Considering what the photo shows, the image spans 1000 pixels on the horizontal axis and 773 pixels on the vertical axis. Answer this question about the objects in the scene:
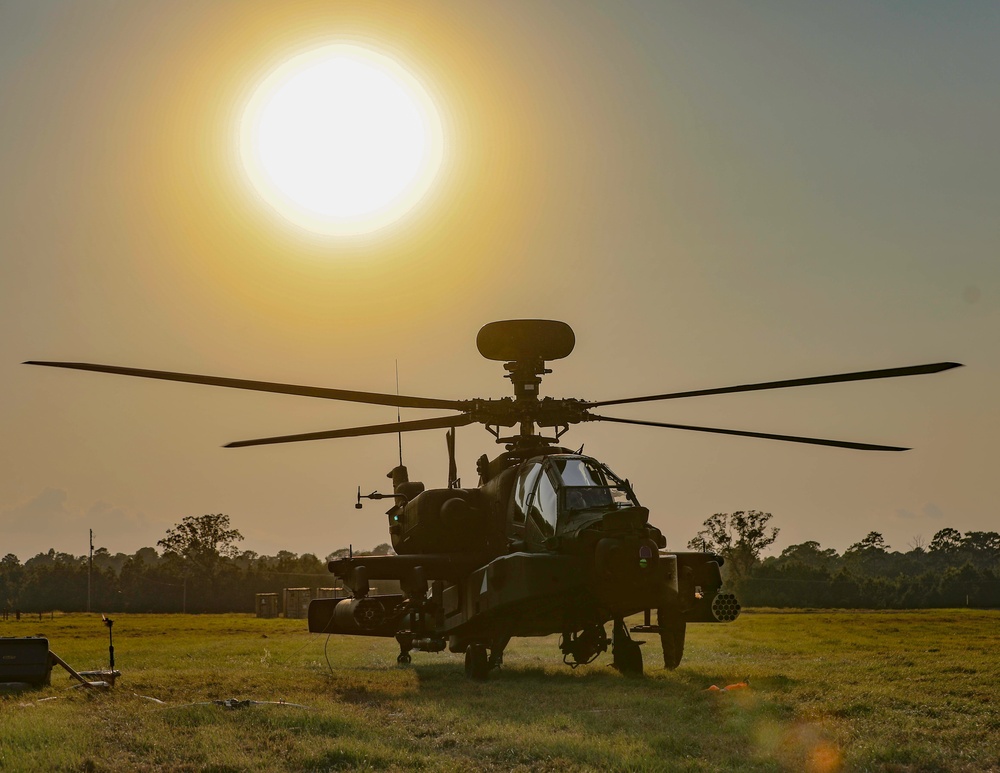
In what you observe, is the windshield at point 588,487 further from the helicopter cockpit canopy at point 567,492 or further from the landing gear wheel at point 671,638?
the landing gear wheel at point 671,638

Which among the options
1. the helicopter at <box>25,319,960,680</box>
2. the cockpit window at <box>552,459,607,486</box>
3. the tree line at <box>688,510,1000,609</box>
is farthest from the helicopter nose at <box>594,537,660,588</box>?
the tree line at <box>688,510,1000,609</box>

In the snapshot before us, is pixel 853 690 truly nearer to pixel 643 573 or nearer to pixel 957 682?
pixel 957 682

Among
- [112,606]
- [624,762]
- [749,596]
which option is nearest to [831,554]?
[749,596]

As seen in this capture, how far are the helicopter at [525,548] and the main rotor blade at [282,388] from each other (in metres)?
0.02

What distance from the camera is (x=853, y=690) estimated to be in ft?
41.0

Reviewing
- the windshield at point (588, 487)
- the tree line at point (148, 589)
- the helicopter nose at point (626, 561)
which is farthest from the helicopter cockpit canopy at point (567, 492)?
the tree line at point (148, 589)

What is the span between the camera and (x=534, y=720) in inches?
450

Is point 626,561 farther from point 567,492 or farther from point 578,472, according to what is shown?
point 578,472

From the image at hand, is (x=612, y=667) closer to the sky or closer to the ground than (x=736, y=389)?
closer to the ground

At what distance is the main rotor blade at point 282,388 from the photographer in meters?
13.7

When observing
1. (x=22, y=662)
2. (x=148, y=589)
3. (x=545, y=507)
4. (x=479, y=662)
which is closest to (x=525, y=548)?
(x=545, y=507)

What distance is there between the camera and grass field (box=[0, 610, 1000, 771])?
9109 millimetres

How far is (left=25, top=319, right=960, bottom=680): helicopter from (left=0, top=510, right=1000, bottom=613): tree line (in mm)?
1795

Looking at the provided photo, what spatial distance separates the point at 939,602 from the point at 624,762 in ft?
213
